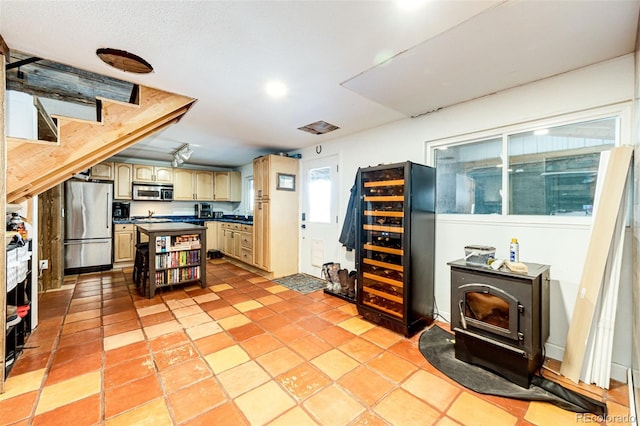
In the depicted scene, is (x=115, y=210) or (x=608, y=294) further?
(x=115, y=210)

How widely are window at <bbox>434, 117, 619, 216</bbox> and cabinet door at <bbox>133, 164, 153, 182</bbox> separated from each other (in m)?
5.91

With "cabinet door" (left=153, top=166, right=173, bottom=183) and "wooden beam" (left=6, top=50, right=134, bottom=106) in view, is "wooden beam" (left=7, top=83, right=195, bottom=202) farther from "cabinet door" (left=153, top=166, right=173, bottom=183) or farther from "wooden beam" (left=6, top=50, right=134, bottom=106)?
"cabinet door" (left=153, top=166, right=173, bottom=183)

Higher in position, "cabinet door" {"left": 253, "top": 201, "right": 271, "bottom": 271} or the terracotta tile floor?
"cabinet door" {"left": 253, "top": 201, "right": 271, "bottom": 271}

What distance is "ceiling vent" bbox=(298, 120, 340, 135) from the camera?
3373 mm

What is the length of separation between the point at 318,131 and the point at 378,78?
1.60 meters

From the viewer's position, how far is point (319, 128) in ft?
11.6

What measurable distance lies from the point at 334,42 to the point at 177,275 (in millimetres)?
3689

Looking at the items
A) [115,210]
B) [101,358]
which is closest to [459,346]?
[101,358]

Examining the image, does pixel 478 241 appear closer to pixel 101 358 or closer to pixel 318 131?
pixel 318 131

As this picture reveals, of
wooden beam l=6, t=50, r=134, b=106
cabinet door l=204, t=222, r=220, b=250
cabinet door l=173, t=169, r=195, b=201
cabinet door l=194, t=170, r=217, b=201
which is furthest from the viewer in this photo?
cabinet door l=194, t=170, r=217, b=201

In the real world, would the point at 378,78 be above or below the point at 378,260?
above

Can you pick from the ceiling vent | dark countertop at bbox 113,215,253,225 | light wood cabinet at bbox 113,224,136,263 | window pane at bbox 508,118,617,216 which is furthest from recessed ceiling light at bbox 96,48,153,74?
light wood cabinet at bbox 113,224,136,263

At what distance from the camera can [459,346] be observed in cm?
210

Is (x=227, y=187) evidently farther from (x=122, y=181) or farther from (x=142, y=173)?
(x=122, y=181)
